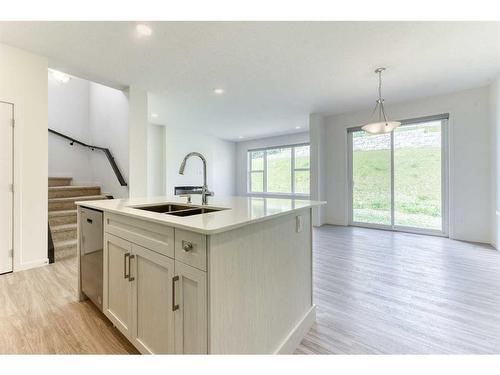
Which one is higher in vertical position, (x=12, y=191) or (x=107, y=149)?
(x=107, y=149)

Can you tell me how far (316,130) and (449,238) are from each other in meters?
3.24

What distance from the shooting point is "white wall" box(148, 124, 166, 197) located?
641cm

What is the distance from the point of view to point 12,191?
105 inches

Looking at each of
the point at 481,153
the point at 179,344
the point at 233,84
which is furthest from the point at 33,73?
the point at 481,153

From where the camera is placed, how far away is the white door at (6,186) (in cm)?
258

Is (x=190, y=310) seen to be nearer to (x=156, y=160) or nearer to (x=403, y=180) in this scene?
(x=403, y=180)

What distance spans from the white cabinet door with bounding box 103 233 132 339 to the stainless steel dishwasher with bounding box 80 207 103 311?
0.43 feet

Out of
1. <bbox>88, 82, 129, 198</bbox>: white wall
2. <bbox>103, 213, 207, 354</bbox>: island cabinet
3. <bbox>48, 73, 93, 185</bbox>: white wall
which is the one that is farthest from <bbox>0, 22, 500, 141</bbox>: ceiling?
<bbox>48, 73, 93, 185</bbox>: white wall

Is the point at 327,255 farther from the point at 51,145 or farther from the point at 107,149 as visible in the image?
the point at 51,145

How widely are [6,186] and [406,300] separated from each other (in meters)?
4.26

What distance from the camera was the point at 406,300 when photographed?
207cm

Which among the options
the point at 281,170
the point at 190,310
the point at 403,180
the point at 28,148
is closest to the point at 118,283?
the point at 190,310

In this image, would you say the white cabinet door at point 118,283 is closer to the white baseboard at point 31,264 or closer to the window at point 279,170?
the white baseboard at point 31,264

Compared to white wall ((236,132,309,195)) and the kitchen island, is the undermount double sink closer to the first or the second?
the kitchen island
